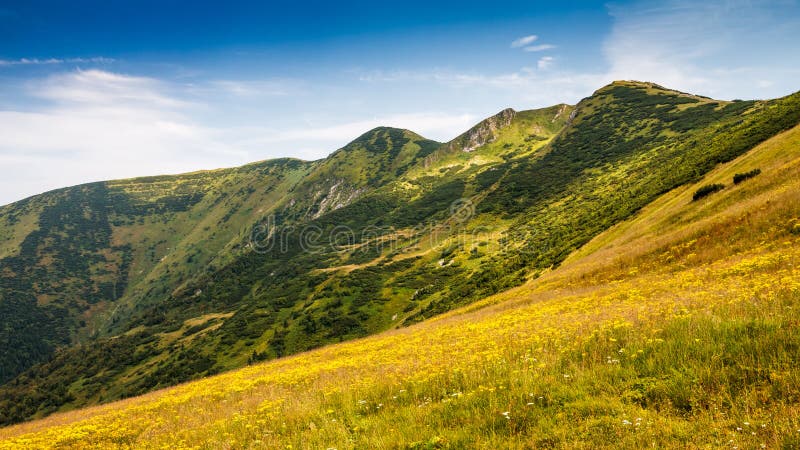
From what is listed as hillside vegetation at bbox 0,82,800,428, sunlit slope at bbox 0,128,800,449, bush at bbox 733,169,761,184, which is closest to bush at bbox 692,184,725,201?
hillside vegetation at bbox 0,82,800,428

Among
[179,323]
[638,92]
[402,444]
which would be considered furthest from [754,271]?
[638,92]

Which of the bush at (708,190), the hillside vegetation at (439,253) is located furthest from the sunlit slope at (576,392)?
the hillside vegetation at (439,253)

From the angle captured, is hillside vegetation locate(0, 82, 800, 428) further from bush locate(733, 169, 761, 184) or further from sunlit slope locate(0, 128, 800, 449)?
sunlit slope locate(0, 128, 800, 449)

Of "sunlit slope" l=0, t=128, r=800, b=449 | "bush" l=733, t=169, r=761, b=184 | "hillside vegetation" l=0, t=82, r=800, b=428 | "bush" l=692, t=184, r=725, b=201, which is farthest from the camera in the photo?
"hillside vegetation" l=0, t=82, r=800, b=428

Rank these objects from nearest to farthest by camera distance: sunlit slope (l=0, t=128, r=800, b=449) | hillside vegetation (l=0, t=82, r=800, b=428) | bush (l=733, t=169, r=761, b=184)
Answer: sunlit slope (l=0, t=128, r=800, b=449) → bush (l=733, t=169, r=761, b=184) → hillside vegetation (l=0, t=82, r=800, b=428)

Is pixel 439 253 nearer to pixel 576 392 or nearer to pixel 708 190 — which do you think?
pixel 708 190

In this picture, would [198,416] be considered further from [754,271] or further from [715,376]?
[754,271]

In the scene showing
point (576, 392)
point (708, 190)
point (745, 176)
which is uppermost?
point (745, 176)

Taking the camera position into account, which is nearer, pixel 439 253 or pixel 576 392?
pixel 576 392

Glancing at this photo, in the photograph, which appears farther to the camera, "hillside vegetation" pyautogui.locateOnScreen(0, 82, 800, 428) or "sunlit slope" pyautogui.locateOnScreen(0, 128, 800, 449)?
"hillside vegetation" pyautogui.locateOnScreen(0, 82, 800, 428)

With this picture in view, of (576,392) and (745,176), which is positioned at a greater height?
(745,176)

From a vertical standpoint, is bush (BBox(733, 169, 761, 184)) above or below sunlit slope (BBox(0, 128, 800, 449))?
above

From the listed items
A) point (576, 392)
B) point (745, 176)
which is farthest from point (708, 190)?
point (576, 392)

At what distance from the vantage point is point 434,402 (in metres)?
8.53
